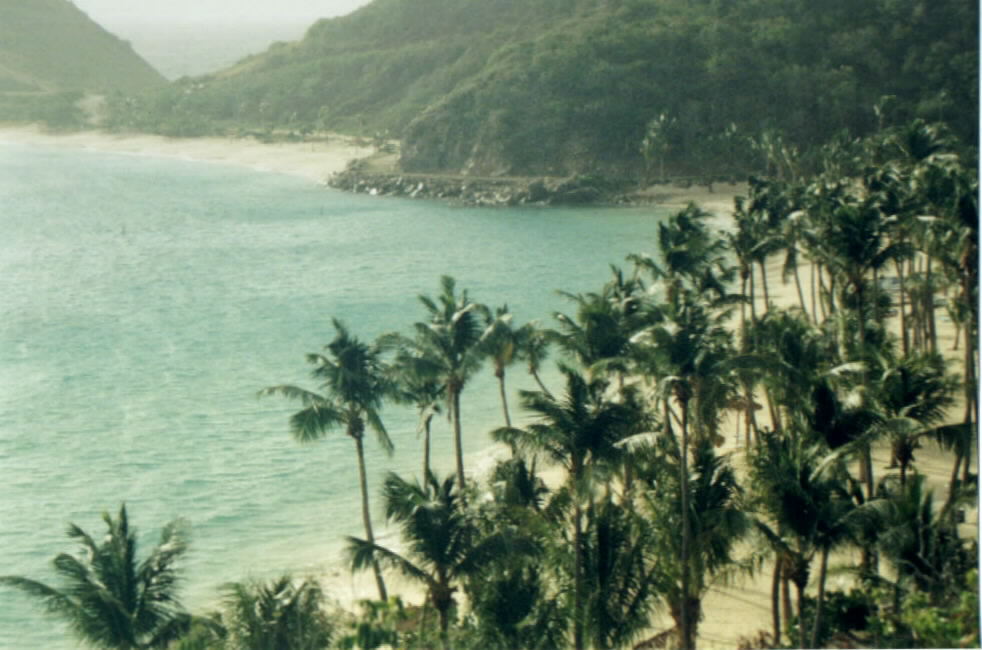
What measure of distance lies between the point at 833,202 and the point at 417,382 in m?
9.32

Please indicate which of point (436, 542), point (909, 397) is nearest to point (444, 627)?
point (436, 542)

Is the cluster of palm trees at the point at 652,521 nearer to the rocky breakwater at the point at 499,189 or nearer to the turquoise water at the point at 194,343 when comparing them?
the turquoise water at the point at 194,343

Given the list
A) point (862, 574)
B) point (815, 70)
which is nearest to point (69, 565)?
point (862, 574)

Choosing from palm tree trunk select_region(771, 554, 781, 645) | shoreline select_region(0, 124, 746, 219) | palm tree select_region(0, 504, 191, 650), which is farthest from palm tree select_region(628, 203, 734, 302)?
shoreline select_region(0, 124, 746, 219)

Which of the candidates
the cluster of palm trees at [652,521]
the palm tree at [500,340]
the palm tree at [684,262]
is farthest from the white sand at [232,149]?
the cluster of palm trees at [652,521]

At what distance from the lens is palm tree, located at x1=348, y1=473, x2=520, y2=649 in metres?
9.98

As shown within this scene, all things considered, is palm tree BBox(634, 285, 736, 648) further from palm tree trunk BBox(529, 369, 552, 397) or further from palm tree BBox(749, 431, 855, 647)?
palm tree trunk BBox(529, 369, 552, 397)

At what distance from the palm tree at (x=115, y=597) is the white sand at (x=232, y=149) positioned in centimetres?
2198

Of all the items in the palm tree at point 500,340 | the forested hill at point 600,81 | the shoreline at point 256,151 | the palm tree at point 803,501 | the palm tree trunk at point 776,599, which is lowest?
the palm tree trunk at point 776,599

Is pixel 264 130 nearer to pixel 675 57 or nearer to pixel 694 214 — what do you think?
pixel 694 214

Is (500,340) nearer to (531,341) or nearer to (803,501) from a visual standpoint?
(531,341)

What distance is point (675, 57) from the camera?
49188 mm

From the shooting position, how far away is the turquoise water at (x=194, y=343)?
16000 millimetres

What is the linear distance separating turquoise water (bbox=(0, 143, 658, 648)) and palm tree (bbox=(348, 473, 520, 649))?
184 inches
